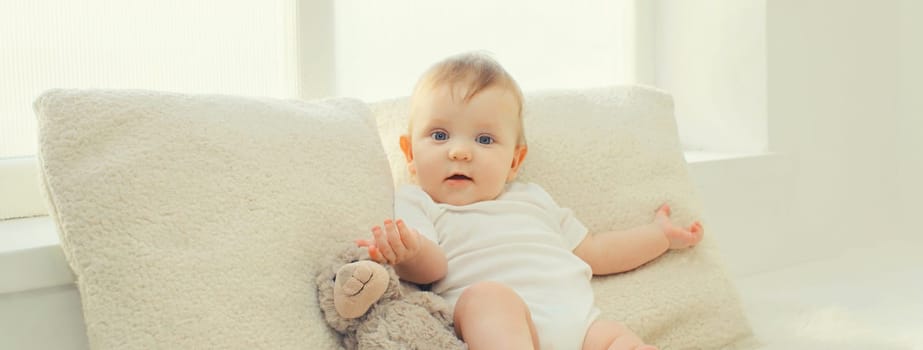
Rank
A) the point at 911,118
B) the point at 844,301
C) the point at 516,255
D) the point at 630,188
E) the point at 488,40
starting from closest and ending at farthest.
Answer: the point at 516,255
the point at 630,188
the point at 844,301
the point at 488,40
the point at 911,118

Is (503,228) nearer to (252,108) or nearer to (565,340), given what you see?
(565,340)

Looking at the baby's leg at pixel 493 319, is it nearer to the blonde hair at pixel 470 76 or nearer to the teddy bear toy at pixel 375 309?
the teddy bear toy at pixel 375 309

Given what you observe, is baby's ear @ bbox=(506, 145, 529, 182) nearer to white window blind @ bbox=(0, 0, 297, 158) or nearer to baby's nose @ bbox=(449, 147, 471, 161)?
baby's nose @ bbox=(449, 147, 471, 161)

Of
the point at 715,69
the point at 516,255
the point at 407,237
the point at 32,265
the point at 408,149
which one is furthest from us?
the point at 715,69

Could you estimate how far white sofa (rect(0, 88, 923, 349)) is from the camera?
1050 mm

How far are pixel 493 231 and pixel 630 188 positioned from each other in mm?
310

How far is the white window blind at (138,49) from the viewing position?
1.36m

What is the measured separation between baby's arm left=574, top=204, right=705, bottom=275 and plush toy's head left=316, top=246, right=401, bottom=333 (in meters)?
0.41

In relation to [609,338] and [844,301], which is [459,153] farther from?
[844,301]

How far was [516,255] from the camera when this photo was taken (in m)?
1.31

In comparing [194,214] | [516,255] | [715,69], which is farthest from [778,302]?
[194,214]

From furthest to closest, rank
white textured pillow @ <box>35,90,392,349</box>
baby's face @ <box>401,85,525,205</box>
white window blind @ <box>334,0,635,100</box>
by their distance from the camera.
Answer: white window blind @ <box>334,0,635,100</box>, baby's face @ <box>401,85,525,205</box>, white textured pillow @ <box>35,90,392,349</box>

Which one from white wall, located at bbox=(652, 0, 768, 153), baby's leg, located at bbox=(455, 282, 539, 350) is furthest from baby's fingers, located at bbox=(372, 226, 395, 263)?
white wall, located at bbox=(652, 0, 768, 153)

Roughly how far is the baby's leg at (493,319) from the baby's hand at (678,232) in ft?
1.16
